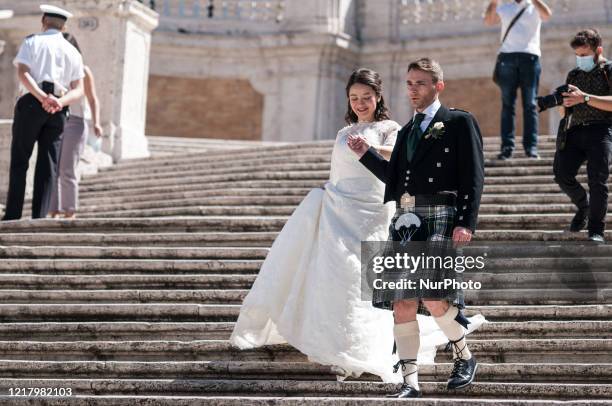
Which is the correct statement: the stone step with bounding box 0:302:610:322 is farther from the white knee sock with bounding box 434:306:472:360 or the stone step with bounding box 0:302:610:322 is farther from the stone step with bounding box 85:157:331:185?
the stone step with bounding box 85:157:331:185

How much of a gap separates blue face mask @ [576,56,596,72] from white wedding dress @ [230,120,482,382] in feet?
8.69

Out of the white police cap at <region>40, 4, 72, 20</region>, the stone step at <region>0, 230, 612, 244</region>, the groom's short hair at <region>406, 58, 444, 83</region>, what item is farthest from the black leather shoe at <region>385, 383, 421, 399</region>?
the white police cap at <region>40, 4, 72, 20</region>

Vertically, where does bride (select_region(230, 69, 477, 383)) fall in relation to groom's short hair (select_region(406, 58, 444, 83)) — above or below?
below

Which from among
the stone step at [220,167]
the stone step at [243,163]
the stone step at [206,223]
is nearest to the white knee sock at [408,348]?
the stone step at [206,223]

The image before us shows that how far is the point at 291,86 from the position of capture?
1922cm

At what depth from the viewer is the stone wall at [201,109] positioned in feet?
64.8

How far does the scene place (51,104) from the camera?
9.34 m

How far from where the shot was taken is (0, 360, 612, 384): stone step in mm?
5859

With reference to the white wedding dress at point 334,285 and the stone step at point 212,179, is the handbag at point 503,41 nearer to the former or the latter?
the stone step at point 212,179

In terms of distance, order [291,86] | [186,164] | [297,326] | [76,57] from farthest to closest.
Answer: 1. [291,86]
2. [186,164]
3. [76,57]
4. [297,326]

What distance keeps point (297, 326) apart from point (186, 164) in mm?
6769

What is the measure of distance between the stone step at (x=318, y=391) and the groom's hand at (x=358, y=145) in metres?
1.09

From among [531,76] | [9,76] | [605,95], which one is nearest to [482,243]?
[605,95]

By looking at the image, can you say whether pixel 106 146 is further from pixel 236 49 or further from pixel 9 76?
pixel 236 49
